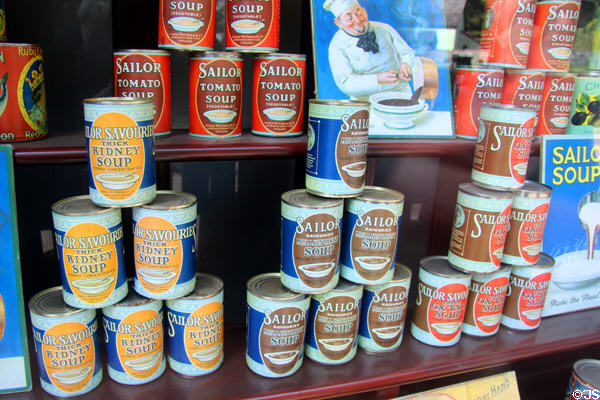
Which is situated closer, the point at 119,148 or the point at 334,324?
Result: the point at 119,148

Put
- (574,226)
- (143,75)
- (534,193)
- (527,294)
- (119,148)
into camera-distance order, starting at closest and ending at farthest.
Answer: (119,148)
(143,75)
(534,193)
(527,294)
(574,226)

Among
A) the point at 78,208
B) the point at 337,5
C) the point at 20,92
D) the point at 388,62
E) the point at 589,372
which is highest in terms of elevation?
the point at 337,5

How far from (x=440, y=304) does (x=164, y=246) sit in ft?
2.59

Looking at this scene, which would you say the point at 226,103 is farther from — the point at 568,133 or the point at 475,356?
the point at 568,133

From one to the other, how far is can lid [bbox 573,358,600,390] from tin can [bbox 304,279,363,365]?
71cm

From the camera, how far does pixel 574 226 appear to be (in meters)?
1.62

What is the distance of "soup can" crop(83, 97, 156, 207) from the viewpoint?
1.00 m

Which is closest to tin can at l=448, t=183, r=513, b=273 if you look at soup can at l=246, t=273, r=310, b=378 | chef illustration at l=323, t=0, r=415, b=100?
chef illustration at l=323, t=0, r=415, b=100

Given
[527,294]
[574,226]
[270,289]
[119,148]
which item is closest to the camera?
[119,148]

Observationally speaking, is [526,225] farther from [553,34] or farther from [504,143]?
[553,34]

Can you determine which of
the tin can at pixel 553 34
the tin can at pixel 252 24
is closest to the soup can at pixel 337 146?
the tin can at pixel 252 24

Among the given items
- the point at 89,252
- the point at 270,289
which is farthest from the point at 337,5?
the point at 89,252

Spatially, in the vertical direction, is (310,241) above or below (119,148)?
below

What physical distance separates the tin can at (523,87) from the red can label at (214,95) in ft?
2.62
